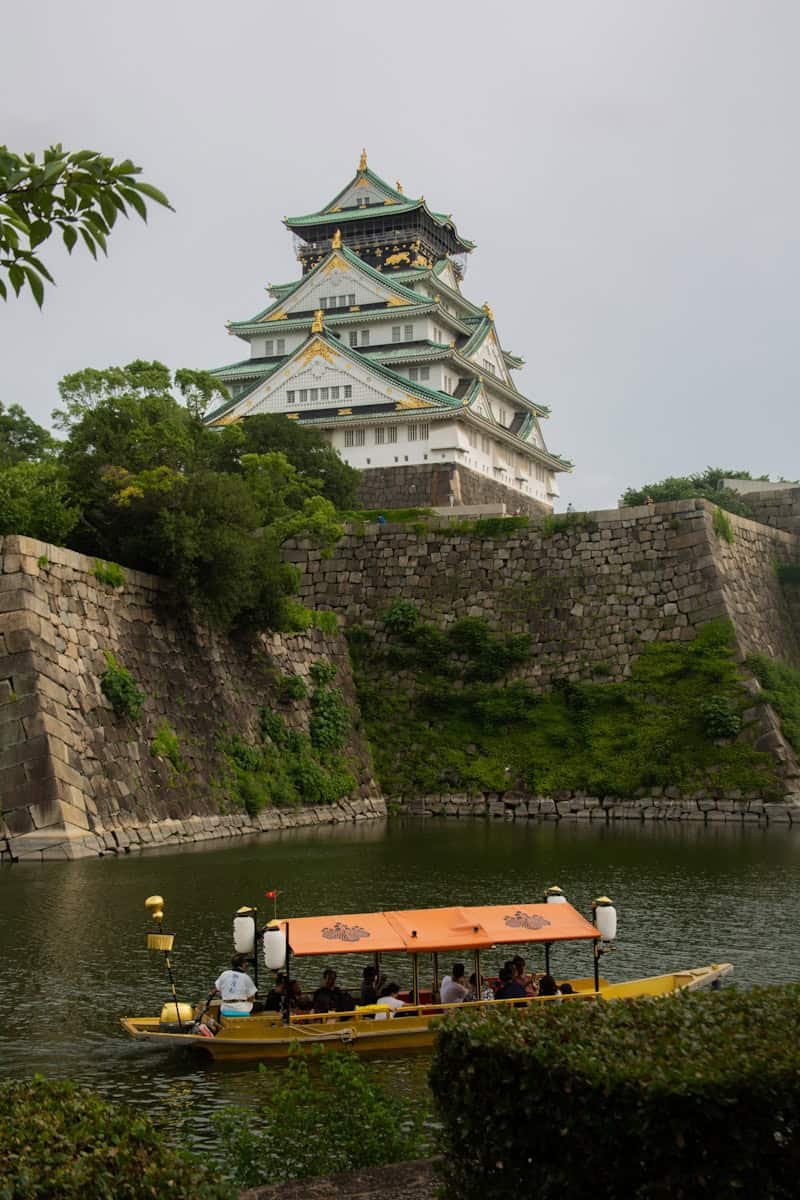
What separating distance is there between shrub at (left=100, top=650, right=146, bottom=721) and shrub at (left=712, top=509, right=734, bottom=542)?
1938 cm

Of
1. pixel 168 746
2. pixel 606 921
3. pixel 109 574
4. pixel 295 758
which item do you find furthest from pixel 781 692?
pixel 606 921

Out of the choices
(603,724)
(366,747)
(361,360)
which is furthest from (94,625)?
(361,360)

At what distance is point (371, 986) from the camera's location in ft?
45.4

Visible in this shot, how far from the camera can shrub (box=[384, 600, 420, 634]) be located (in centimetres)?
4125

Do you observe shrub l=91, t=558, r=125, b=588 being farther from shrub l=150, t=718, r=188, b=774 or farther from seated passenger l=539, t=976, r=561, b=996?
seated passenger l=539, t=976, r=561, b=996

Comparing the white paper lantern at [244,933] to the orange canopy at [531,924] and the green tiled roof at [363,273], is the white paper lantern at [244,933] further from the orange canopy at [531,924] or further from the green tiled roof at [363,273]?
the green tiled roof at [363,273]

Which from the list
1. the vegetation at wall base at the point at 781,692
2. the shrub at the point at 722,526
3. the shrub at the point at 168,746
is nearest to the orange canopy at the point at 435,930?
the shrub at the point at 168,746

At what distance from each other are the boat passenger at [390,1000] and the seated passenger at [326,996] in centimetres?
48

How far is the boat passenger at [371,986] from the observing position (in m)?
13.8

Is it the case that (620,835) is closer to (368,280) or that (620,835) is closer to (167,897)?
(167,897)

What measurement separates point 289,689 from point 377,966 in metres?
22.9

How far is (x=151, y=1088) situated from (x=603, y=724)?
90.7 feet

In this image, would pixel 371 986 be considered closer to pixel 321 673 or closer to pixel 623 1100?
pixel 623 1100

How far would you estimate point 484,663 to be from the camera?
4025cm
